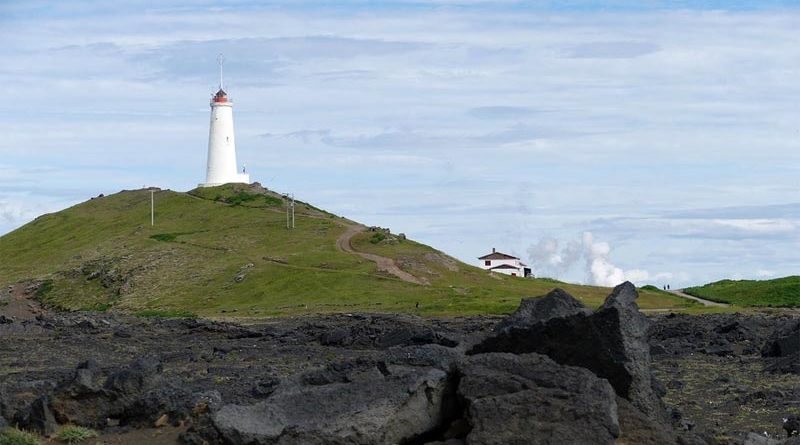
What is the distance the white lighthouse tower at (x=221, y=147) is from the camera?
13775 centimetres

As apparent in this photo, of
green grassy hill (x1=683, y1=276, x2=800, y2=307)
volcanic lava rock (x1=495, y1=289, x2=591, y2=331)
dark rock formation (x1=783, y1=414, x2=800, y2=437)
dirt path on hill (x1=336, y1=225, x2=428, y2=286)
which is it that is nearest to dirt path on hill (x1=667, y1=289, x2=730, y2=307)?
green grassy hill (x1=683, y1=276, x2=800, y2=307)

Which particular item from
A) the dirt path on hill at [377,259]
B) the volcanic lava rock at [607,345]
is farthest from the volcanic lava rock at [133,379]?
the dirt path on hill at [377,259]

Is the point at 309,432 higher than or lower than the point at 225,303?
lower

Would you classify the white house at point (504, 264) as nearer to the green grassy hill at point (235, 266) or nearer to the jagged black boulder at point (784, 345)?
the green grassy hill at point (235, 266)

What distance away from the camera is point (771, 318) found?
244 ft

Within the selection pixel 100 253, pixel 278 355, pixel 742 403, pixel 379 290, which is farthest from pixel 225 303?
pixel 742 403

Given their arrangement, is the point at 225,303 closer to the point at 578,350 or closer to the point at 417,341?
the point at 417,341

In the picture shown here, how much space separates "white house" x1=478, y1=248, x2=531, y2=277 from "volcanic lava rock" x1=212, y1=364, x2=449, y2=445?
122437 mm

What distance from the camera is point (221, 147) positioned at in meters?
140

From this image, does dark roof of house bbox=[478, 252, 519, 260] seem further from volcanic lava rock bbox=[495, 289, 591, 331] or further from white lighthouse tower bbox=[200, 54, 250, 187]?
volcanic lava rock bbox=[495, 289, 591, 331]

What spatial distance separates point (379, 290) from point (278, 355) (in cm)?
4951

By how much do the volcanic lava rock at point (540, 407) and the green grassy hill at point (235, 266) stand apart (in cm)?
6067

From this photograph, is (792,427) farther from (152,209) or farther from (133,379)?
(152,209)

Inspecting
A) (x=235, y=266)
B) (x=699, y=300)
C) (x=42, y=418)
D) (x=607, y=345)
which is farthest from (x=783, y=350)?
(x=235, y=266)
